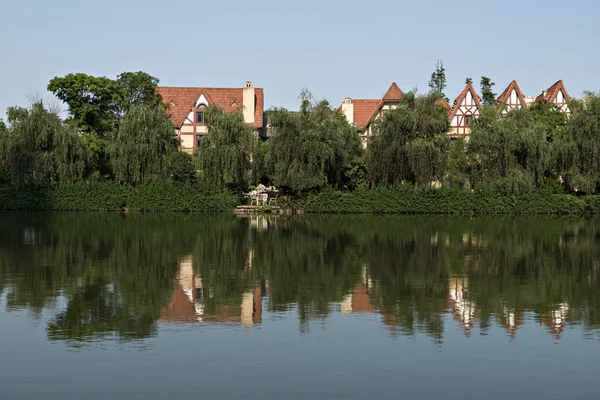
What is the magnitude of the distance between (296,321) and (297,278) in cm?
660

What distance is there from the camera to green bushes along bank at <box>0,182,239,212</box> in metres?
62.7

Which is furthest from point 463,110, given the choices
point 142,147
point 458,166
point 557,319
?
point 557,319

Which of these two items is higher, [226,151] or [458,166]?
[226,151]

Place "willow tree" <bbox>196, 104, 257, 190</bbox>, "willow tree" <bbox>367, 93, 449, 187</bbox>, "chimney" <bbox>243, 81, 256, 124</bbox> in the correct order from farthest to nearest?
"chimney" <bbox>243, 81, 256, 124</bbox>, "willow tree" <bbox>196, 104, 257, 190</bbox>, "willow tree" <bbox>367, 93, 449, 187</bbox>

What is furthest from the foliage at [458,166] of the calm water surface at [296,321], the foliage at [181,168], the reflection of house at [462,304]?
the reflection of house at [462,304]

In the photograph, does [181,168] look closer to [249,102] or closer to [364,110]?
[249,102]

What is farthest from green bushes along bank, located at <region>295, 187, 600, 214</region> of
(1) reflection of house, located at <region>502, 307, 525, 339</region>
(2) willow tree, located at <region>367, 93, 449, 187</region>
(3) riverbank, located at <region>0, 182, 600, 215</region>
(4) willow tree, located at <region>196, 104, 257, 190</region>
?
(1) reflection of house, located at <region>502, 307, 525, 339</region>

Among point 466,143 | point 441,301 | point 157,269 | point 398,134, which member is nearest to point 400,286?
point 441,301

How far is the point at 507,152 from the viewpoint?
60812 mm

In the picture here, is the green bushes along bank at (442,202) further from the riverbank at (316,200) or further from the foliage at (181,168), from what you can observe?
the foliage at (181,168)

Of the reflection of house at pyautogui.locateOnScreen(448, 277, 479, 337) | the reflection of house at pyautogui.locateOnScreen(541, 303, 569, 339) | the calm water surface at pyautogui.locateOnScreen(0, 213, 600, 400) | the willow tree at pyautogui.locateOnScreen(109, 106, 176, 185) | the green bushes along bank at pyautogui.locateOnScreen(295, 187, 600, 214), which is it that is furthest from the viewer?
the green bushes along bank at pyautogui.locateOnScreen(295, 187, 600, 214)

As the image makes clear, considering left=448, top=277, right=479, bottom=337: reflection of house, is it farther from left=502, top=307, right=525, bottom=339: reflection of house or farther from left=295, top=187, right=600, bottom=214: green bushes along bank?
left=295, top=187, right=600, bottom=214: green bushes along bank

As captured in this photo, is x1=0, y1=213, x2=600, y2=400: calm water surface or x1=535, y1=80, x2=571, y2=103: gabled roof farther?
x1=535, y1=80, x2=571, y2=103: gabled roof

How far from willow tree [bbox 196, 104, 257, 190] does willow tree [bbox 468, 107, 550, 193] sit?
53.9 feet
